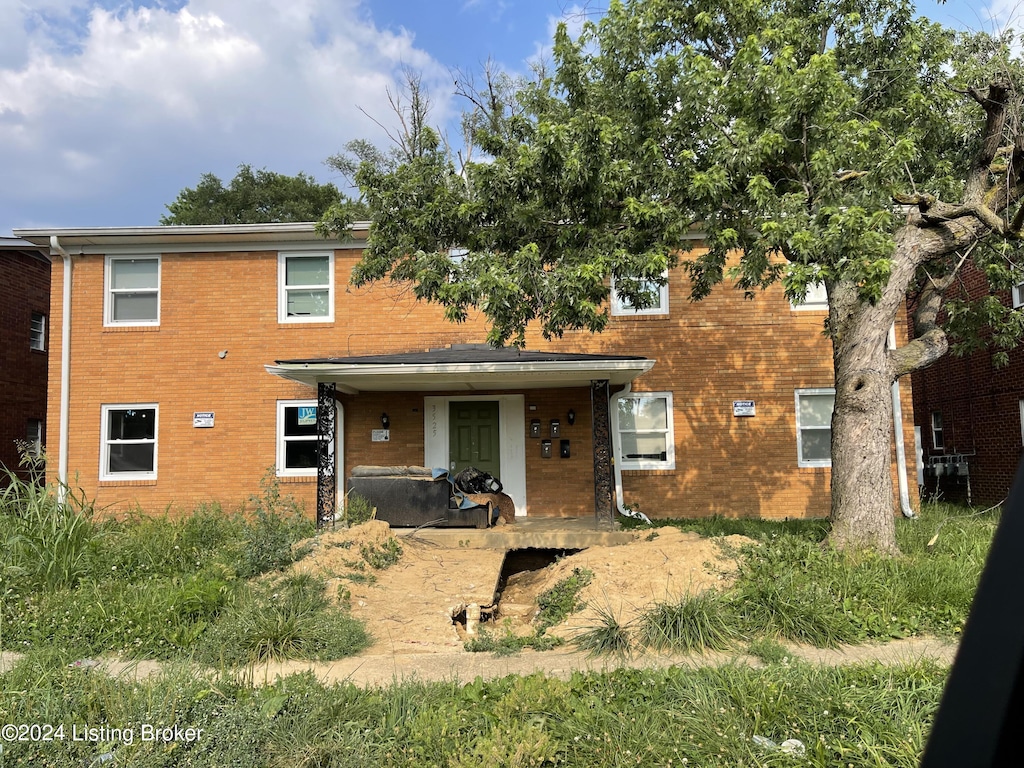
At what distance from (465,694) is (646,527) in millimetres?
7236

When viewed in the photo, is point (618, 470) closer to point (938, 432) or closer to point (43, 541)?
point (43, 541)

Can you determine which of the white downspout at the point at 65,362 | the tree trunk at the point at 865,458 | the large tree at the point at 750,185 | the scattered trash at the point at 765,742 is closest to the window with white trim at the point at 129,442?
the white downspout at the point at 65,362

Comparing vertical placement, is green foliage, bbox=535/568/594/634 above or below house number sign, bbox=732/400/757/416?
below

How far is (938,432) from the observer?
59.4 feet

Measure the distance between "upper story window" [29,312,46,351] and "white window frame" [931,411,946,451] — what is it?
2454 cm

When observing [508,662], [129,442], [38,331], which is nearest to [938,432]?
[508,662]

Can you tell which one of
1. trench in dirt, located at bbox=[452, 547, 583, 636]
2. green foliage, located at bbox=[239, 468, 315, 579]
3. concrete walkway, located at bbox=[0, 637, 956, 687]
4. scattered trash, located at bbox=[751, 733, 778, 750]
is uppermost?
green foliage, located at bbox=[239, 468, 315, 579]

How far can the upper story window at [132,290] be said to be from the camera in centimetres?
1329

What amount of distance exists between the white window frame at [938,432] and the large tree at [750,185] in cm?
1089

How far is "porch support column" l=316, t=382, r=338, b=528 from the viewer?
10977mm

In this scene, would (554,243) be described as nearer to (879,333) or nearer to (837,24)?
(879,333)

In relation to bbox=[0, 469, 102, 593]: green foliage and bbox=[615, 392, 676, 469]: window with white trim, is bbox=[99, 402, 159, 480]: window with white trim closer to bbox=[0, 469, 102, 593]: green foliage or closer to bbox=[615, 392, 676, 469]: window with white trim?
bbox=[0, 469, 102, 593]: green foliage

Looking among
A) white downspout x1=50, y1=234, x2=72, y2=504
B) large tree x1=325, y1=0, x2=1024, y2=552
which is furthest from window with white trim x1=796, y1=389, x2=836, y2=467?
white downspout x1=50, y1=234, x2=72, y2=504

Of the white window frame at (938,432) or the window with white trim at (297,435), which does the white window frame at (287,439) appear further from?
the white window frame at (938,432)
